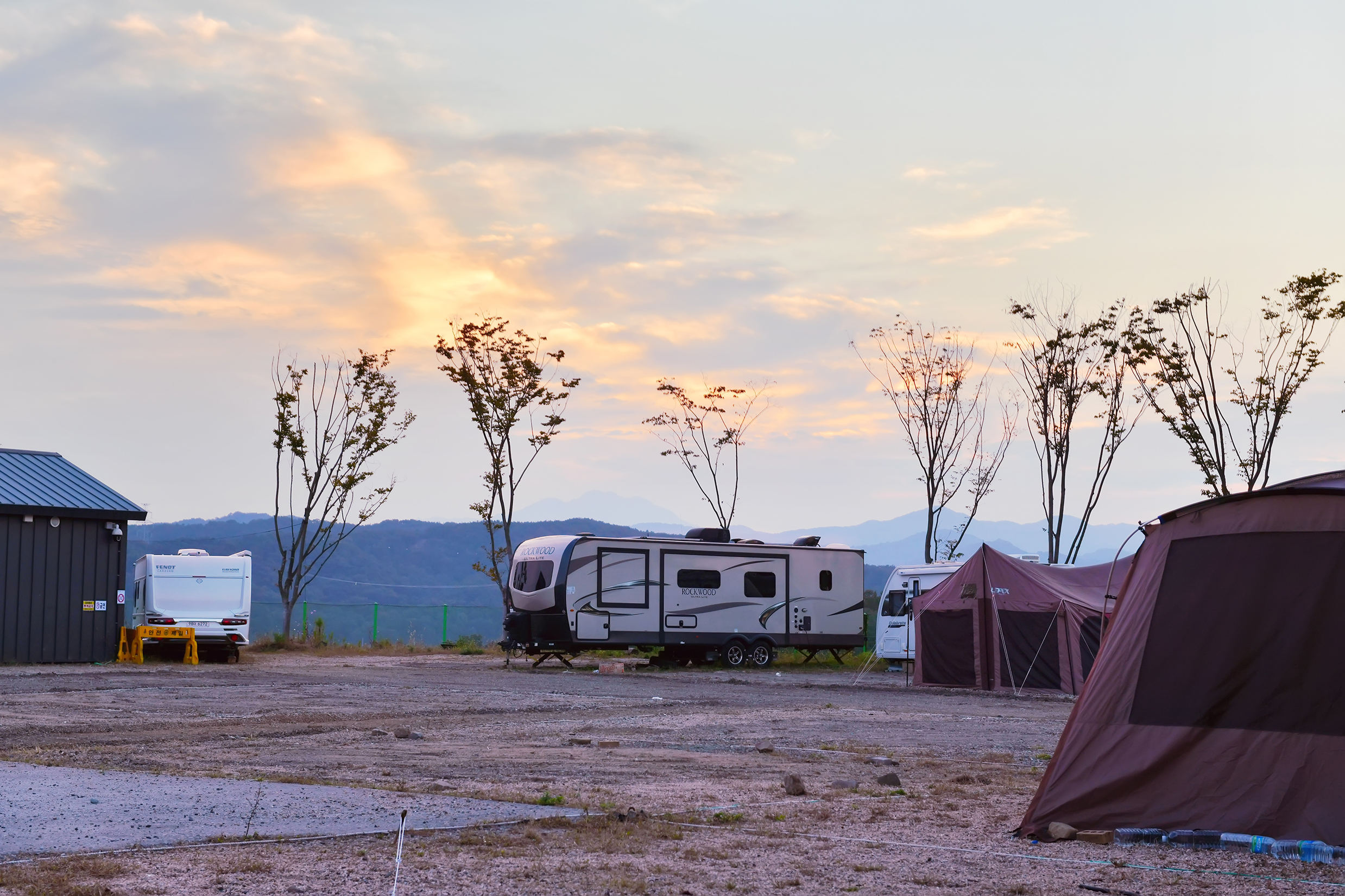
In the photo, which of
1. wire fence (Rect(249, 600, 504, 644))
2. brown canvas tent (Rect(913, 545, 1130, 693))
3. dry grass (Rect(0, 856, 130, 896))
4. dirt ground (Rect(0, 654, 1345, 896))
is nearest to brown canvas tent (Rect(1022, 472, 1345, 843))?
dirt ground (Rect(0, 654, 1345, 896))

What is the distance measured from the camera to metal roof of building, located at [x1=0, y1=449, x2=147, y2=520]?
25109 mm

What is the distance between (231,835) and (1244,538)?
5.38 metres

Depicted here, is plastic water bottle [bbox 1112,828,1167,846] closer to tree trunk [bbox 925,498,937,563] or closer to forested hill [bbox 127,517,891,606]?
tree trunk [bbox 925,498,937,563]

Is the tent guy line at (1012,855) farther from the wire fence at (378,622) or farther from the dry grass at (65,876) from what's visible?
the wire fence at (378,622)

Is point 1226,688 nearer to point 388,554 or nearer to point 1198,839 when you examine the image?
point 1198,839

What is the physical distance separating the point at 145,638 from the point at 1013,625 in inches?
641

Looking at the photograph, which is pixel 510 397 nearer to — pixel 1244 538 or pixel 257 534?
pixel 1244 538

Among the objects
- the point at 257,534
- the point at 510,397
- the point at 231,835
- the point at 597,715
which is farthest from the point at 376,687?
the point at 257,534

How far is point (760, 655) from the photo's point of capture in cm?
2756

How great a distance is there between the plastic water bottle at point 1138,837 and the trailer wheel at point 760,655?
20.7 m

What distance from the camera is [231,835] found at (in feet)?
19.9

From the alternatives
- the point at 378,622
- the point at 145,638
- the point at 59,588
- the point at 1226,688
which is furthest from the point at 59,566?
the point at 1226,688

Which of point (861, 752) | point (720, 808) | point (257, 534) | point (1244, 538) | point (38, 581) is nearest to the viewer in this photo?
point (1244, 538)

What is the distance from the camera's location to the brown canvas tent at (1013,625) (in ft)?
67.5
